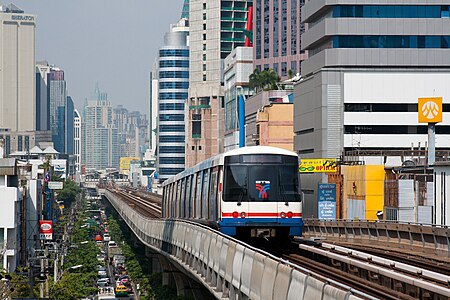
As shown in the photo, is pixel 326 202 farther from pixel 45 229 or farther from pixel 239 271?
pixel 239 271

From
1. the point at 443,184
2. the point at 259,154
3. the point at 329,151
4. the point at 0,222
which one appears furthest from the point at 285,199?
the point at 329,151

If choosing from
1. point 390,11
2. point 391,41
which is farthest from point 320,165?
point 390,11

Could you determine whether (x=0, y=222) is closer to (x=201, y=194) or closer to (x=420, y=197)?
(x=420, y=197)

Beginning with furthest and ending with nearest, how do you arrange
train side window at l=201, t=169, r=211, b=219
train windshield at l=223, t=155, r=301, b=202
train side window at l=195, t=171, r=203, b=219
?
train side window at l=195, t=171, r=203, b=219 → train side window at l=201, t=169, r=211, b=219 → train windshield at l=223, t=155, r=301, b=202

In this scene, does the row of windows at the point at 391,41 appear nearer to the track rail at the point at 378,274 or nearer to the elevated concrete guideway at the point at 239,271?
the elevated concrete guideway at the point at 239,271

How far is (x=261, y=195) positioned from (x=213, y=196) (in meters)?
2.80

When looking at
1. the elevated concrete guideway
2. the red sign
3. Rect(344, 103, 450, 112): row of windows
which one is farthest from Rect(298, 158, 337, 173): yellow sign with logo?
the elevated concrete guideway

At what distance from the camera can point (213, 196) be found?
36750 millimetres

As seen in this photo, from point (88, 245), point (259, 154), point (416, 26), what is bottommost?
point (88, 245)

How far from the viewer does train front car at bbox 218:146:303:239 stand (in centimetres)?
3428

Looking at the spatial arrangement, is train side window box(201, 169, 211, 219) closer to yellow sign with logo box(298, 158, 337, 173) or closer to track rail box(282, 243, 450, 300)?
track rail box(282, 243, 450, 300)

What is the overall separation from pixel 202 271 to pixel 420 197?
39800mm

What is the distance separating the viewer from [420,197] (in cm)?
7075

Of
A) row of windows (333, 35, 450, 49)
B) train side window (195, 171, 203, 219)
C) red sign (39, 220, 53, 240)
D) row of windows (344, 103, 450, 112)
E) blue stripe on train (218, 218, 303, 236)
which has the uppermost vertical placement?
row of windows (333, 35, 450, 49)
